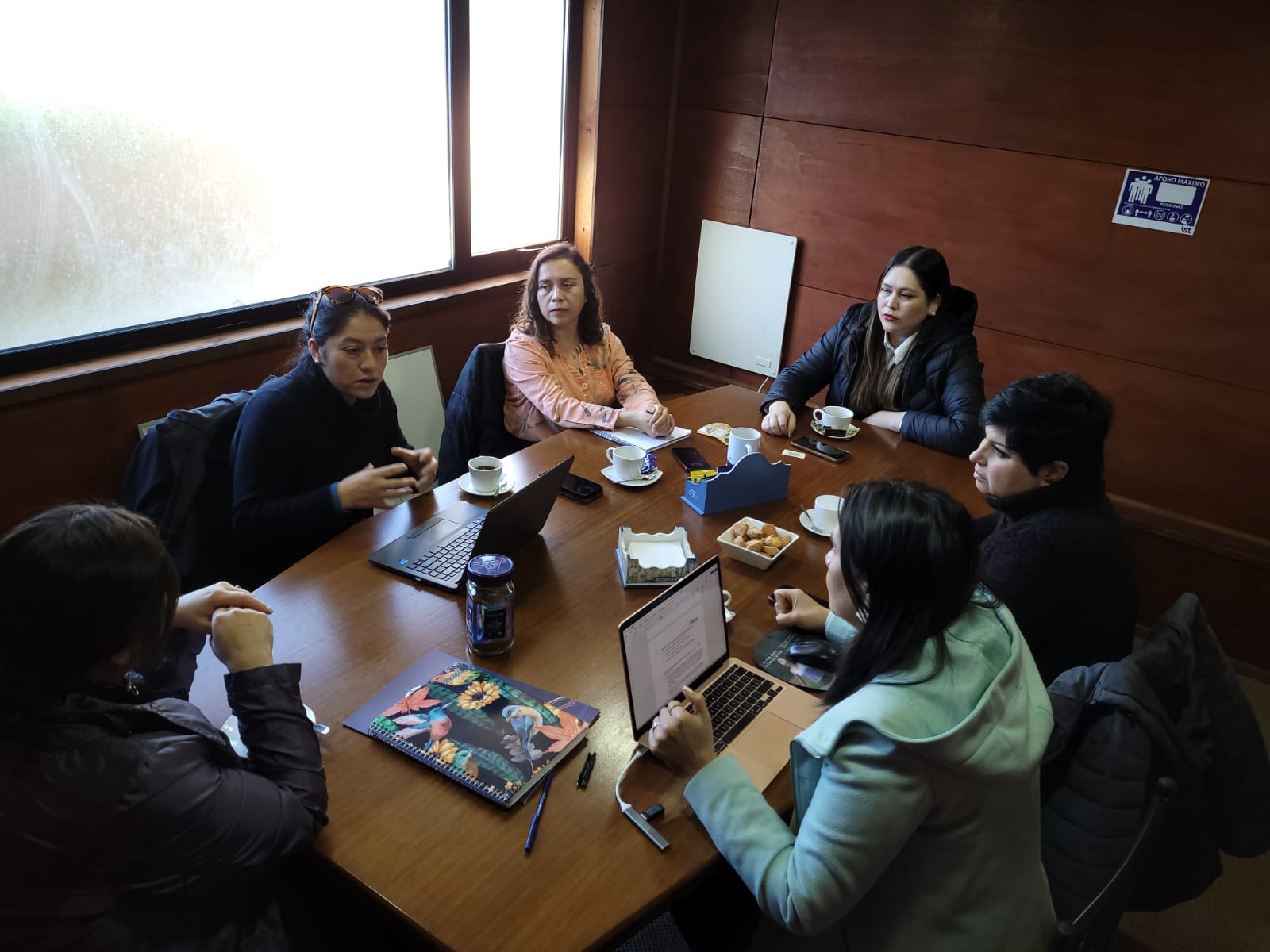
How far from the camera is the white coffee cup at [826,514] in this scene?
1.94m

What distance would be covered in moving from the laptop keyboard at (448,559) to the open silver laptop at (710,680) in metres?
0.53

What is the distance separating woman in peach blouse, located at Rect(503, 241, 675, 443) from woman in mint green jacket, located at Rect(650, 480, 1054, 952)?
1446 millimetres

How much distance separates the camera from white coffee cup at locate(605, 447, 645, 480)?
2.12 meters

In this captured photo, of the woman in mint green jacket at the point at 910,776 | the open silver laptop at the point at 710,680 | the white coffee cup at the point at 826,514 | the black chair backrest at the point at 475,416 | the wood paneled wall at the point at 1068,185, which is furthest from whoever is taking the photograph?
the wood paneled wall at the point at 1068,185

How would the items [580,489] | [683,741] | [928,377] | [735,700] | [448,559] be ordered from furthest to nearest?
[928,377] < [580,489] < [448,559] < [735,700] < [683,741]

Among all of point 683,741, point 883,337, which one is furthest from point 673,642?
point 883,337

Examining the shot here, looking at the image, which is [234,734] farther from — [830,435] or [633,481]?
[830,435]

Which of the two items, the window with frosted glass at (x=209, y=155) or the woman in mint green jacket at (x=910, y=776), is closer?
the woman in mint green jacket at (x=910, y=776)

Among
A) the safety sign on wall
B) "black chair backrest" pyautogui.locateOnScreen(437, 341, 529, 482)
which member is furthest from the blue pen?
the safety sign on wall

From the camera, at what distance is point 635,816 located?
3.86ft

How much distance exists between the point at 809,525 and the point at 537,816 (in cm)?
105

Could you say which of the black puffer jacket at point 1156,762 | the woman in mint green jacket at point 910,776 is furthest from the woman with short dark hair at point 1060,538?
the woman in mint green jacket at point 910,776

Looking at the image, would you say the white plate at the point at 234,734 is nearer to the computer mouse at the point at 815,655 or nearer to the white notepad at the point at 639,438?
the computer mouse at the point at 815,655

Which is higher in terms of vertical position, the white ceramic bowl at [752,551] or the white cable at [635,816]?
the white ceramic bowl at [752,551]
